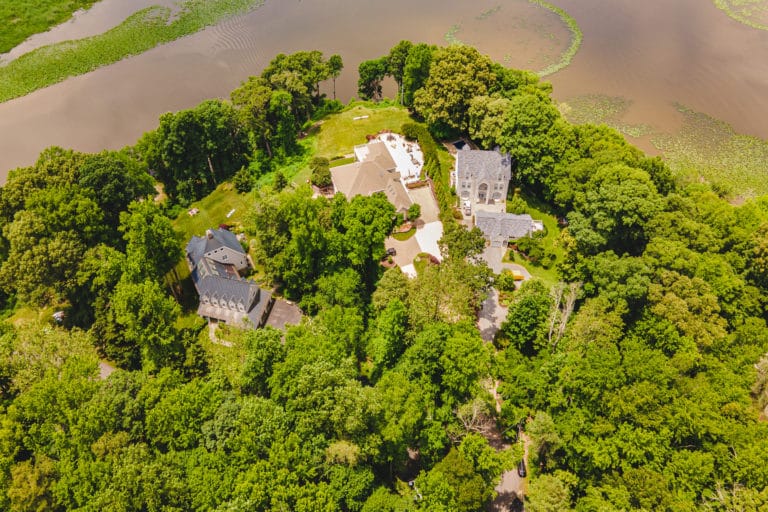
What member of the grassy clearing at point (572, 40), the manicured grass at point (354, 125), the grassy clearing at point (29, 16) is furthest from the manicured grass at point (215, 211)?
the grassy clearing at point (29, 16)

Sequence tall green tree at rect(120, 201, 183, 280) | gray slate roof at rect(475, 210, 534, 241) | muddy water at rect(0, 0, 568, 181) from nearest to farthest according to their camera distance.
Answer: tall green tree at rect(120, 201, 183, 280) < gray slate roof at rect(475, 210, 534, 241) < muddy water at rect(0, 0, 568, 181)

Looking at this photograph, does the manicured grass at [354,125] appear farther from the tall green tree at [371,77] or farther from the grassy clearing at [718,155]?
the grassy clearing at [718,155]

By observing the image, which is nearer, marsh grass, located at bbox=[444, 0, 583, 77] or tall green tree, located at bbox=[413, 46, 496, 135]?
tall green tree, located at bbox=[413, 46, 496, 135]

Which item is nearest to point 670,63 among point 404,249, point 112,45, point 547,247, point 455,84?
point 455,84

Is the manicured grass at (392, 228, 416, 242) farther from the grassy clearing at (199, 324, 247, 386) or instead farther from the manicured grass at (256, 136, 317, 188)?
the grassy clearing at (199, 324, 247, 386)

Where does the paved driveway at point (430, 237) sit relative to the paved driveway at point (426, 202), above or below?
below

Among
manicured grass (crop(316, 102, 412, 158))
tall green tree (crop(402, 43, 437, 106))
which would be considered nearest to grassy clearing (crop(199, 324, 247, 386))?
manicured grass (crop(316, 102, 412, 158))
